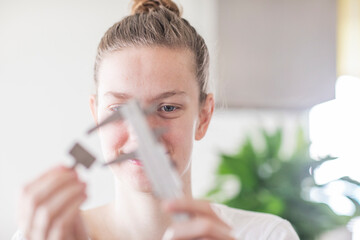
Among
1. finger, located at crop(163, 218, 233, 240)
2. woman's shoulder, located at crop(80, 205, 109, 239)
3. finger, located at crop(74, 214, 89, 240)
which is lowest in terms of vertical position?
woman's shoulder, located at crop(80, 205, 109, 239)

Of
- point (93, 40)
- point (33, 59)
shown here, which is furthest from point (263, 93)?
point (33, 59)

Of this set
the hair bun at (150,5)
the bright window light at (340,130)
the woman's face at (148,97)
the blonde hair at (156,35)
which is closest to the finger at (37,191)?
the woman's face at (148,97)

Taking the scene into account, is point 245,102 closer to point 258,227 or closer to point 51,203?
point 258,227

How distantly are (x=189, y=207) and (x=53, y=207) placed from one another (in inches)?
6.0

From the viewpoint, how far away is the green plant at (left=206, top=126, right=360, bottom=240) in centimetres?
161

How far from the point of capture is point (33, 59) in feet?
6.74

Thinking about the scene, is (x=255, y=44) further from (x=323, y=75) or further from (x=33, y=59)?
(x=33, y=59)

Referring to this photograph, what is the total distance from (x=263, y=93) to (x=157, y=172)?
189cm

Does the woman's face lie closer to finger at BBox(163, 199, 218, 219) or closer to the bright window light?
finger at BBox(163, 199, 218, 219)

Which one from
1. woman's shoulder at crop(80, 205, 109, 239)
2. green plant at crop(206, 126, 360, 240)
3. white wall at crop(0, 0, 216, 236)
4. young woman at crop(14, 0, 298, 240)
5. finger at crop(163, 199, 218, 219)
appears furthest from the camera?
white wall at crop(0, 0, 216, 236)

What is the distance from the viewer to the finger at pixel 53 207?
19.8 inches

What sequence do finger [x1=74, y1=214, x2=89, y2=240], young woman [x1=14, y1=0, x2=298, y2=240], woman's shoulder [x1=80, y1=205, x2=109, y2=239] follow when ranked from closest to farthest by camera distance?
1. finger [x1=74, y1=214, x2=89, y2=240]
2. young woman [x1=14, y1=0, x2=298, y2=240]
3. woman's shoulder [x1=80, y1=205, x2=109, y2=239]

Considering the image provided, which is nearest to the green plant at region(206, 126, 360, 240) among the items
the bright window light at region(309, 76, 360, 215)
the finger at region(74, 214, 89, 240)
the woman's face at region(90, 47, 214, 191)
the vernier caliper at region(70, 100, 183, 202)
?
the bright window light at region(309, 76, 360, 215)

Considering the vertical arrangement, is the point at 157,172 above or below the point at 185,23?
below
